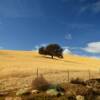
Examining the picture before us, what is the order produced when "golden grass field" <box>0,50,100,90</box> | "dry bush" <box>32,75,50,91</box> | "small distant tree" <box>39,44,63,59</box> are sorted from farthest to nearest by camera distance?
"small distant tree" <box>39,44,63,59</box> < "golden grass field" <box>0,50,100,90</box> < "dry bush" <box>32,75,50,91</box>

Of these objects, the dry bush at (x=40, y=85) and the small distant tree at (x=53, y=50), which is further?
the small distant tree at (x=53, y=50)

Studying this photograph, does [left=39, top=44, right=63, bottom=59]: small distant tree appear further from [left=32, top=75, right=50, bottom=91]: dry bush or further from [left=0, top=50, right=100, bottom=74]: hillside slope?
[left=32, top=75, right=50, bottom=91]: dry bush

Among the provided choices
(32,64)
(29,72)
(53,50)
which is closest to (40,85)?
(29,72)

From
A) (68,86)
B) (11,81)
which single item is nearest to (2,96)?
(68,86)

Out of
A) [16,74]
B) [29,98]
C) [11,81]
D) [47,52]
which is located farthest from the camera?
[47,52]

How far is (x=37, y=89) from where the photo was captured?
73.9 feet

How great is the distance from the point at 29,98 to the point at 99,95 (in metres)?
5.83

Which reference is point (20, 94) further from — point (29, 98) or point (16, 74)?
point (16, 74)

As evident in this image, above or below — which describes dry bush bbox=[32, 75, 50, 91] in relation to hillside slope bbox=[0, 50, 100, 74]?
below

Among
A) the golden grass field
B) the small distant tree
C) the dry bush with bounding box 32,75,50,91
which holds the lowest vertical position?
the dry bush with bounding box 32,75,50,91

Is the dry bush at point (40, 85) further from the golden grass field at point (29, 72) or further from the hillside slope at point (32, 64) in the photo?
the hillside slope at point (32, 64)

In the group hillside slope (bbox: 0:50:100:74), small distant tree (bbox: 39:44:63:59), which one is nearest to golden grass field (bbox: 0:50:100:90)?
hillside slope (bbox: 0:50:100:74)

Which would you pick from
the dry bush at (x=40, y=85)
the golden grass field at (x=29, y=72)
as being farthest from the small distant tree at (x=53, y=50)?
the dry bush at (x=40, y=85)

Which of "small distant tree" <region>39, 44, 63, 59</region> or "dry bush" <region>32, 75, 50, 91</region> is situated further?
"small distant tree" <region>39, 44, 63, 59</region>
